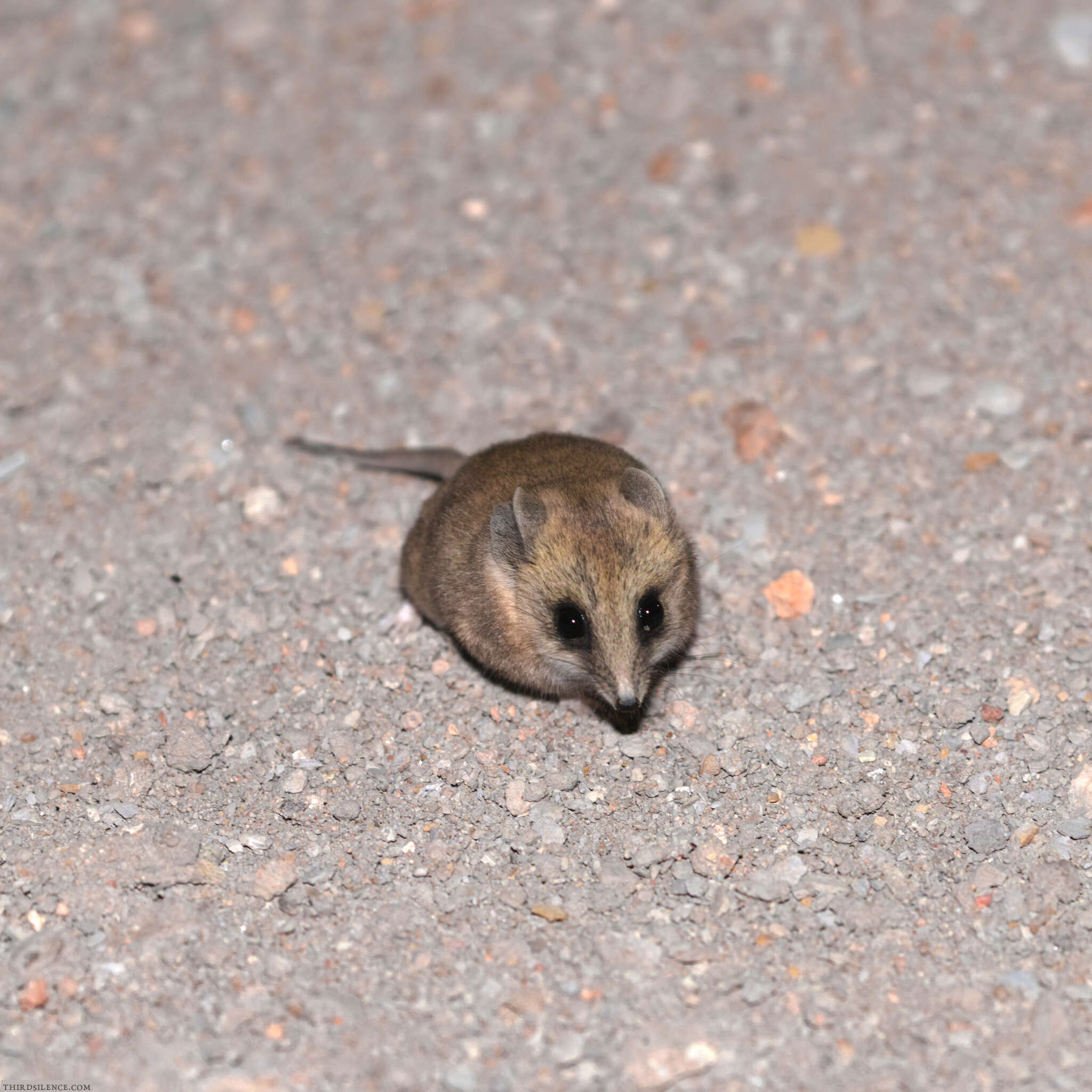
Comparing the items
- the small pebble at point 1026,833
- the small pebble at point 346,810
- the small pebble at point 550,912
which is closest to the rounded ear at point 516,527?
the small pebble at point 346,810

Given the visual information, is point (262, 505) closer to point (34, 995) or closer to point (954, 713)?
point (34, 995)

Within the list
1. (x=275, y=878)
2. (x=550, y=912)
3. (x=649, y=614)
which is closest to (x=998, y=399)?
(x=649, y=614)

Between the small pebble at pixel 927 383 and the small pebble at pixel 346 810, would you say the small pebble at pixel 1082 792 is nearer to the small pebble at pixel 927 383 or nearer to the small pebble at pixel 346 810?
the small pebble at pixel 927 383

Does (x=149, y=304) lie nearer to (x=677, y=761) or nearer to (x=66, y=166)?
(x=66, y=166)

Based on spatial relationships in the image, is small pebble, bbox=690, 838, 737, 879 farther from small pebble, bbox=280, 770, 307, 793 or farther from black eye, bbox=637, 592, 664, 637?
small pebble, bbox=280, 770, 307, 793

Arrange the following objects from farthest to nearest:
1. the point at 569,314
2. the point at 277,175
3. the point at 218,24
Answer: the point at 218,24 < the point at 277,175 < the point at 569,314

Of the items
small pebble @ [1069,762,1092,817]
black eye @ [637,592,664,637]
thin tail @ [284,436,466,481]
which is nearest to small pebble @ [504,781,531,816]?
black eye @ [637,592,664,637]

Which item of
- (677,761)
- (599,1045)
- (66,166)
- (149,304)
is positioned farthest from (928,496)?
(66,166)
